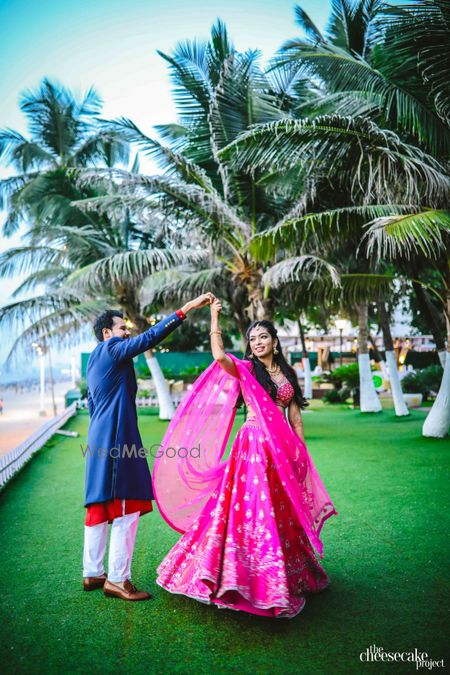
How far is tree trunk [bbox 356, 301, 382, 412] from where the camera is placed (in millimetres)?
14758

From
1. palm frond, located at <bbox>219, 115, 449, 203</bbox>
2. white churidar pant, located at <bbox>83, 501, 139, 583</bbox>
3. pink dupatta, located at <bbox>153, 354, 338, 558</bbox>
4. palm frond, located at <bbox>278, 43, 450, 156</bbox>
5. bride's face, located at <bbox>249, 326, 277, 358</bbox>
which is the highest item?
palm frond, located at <bbox>278, 43, 450, 156</bbox>

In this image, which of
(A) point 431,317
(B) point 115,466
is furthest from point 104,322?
(A) point 431,317

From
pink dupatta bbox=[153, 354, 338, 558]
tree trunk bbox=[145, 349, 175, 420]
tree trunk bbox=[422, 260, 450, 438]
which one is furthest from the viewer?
tree trunk bbox=[145, 349, 175, 420]

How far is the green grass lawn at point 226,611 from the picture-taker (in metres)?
2.79

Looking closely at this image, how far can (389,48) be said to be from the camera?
7.26 metres

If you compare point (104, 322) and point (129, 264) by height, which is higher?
point (129, 264)

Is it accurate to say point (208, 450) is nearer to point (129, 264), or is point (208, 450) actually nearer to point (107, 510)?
point (107, 510)

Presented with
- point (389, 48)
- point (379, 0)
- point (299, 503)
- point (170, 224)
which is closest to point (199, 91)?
point (170, 224)

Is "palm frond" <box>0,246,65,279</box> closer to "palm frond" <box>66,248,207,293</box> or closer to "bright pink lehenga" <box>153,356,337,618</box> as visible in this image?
"palm frond" <box>66,248,207,293</box>

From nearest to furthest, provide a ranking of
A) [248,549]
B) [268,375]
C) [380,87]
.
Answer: [248,549]
[268,375]
[380,87]

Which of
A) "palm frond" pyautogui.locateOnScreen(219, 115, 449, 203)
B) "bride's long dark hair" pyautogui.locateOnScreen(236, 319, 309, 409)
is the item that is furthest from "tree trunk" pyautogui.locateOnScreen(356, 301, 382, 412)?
"bride's long dark hair" pyautogui.locateOnScreen(236, 319, 309, 409)

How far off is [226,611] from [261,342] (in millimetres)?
→ 1769

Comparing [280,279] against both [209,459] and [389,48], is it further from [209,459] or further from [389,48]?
[209,459]

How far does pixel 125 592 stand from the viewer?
351 cm
